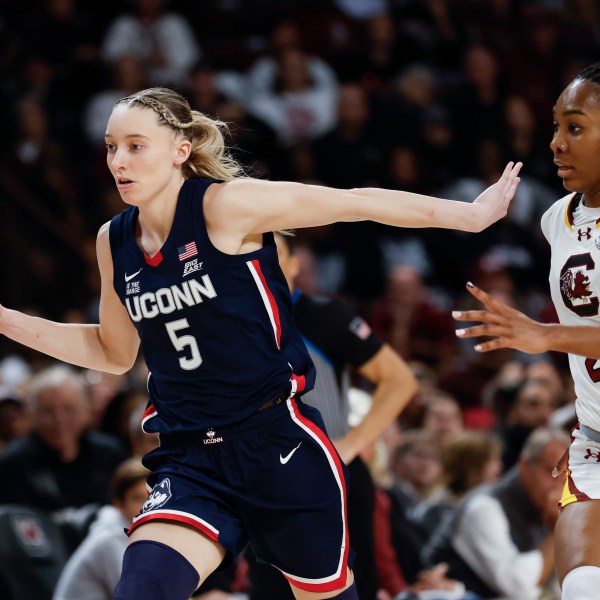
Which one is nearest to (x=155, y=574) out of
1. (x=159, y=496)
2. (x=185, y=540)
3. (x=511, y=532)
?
(x=185, y=540)

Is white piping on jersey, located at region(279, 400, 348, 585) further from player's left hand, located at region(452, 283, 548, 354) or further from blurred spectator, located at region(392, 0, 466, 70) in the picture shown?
blurred spectator, located at region(392, 0, 466, 70)

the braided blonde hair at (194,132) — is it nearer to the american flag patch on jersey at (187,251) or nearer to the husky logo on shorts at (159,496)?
the american flag patch on jersey at (187,251)

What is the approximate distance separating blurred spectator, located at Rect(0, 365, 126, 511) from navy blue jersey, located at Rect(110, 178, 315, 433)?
343 cm

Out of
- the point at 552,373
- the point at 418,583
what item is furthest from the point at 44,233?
the point at 418,583

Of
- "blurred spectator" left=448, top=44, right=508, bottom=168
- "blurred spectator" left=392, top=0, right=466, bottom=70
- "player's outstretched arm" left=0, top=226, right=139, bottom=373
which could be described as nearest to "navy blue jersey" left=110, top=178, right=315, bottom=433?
"player's outstretched arm" left=0, top=226, right=139, bottom=373

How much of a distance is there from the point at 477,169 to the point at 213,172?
8.36 meters

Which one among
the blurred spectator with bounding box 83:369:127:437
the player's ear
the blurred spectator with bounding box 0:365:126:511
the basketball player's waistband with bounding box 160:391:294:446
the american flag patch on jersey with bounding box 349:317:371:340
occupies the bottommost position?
the blurred spectator with bounding box 83:369:127:437

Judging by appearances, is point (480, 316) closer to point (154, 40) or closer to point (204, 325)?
point (204, 325)

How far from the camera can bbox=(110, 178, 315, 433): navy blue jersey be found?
4109 millimetres

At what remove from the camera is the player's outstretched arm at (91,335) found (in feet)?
14.7

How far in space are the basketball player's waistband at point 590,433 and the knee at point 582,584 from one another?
52cm

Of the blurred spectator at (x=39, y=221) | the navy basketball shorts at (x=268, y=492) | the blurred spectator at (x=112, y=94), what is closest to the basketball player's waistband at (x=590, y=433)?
the navy basketball shorts at (x=268, y=492)

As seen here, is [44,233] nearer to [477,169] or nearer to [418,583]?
[477,169]

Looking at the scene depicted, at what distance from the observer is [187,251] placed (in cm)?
414
